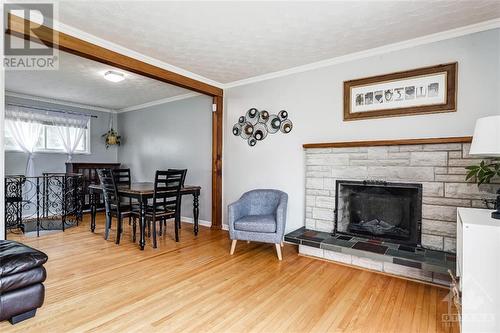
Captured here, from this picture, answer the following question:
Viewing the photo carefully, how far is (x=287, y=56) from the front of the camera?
3.29 metres

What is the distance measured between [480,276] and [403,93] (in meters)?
1.96

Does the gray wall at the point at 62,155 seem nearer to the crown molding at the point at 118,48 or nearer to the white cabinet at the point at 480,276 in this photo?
the crown molding at the point at 118,48

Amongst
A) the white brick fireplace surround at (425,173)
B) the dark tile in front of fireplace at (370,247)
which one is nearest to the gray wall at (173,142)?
the white brick fireplace surround at (425,173)

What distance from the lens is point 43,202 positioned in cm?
464

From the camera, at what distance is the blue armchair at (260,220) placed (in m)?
3.08

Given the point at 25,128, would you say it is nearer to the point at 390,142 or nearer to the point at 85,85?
the point at 85,85

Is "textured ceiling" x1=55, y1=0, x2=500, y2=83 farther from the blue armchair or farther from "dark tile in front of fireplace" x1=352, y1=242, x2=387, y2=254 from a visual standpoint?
"dark tile in front of fireplace" x1=352, y1=242, x2=387, y2=254

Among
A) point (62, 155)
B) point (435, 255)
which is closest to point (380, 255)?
point (435, 255)

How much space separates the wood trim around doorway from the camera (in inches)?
95.4

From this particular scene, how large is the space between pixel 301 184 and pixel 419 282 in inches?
65.4

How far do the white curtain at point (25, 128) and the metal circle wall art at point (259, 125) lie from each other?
3888mm

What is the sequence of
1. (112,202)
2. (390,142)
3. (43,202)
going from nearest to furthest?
1. (390,142)
2. (112,202)
3. (43,202)

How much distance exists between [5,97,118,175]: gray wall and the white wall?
3.49m

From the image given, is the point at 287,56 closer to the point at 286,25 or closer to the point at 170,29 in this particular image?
the point at 286,25
